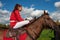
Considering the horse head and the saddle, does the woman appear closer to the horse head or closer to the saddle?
the saddle

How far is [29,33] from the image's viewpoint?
1059 centimetres

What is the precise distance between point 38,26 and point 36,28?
0.13 meters

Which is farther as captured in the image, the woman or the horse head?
the woman

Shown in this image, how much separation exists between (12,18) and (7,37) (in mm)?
905

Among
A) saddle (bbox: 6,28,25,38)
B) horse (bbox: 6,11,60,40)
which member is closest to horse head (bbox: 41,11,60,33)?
horse (bbox: 6,11,60,40)

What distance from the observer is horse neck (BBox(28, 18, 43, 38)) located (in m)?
10.7

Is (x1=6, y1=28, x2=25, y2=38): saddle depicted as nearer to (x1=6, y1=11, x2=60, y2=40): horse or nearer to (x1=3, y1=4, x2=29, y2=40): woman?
(x1=6, y1=11, x2=60, y2=40): horse

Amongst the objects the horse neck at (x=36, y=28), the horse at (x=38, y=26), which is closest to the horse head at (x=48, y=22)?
the horse at (x=38, y=26)

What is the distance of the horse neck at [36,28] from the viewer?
35.0 ft

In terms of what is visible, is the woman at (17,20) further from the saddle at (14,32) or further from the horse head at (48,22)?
the horse head at (48,22)

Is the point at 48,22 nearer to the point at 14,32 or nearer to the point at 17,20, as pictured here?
the point at 17,20

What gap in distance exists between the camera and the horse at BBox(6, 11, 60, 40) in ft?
34.8

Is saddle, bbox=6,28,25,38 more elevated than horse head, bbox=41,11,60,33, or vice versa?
horse head, bbox=41,11,60,33

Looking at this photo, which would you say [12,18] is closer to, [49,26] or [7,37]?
[7,37]
